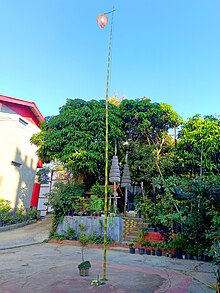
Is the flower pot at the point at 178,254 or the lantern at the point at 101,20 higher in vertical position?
the lantern at the point at 101,20

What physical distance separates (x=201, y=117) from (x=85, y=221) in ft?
25.5

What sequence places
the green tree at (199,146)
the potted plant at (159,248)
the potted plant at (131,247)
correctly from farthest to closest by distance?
the green tree at (199,146) < the potted plant at (131,247) < the potted plant at (159,248)

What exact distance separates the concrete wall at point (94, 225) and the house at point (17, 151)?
4.44 meters

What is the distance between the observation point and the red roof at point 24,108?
496 inches

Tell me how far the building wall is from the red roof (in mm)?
329

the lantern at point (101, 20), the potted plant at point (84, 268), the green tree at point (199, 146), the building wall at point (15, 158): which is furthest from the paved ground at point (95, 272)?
the green tree at point (199, 146)

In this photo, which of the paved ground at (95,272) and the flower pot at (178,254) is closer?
the paved ground at (95,272)

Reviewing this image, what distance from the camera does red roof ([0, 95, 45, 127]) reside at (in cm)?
1259

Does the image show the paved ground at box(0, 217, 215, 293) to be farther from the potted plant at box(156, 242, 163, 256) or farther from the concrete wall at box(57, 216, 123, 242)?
the concrete wall at box(57, 216, 123, 242)

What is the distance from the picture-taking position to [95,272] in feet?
15.5

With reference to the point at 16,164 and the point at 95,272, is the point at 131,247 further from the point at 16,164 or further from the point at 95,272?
the point at 16,164

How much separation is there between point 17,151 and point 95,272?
973cm

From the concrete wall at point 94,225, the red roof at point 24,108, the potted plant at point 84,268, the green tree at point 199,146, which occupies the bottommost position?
the potted plant at point 84,268

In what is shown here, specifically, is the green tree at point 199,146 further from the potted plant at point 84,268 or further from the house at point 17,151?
the house at point 17,151
